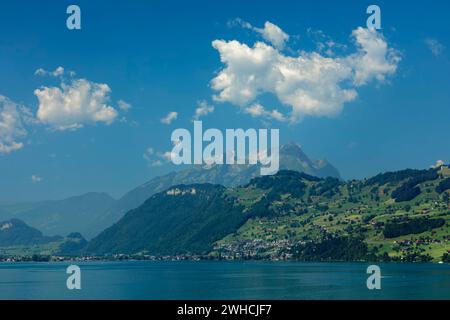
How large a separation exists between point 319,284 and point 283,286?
42.6 feet

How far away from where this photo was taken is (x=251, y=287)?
175 metres

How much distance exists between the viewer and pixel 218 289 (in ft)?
559
